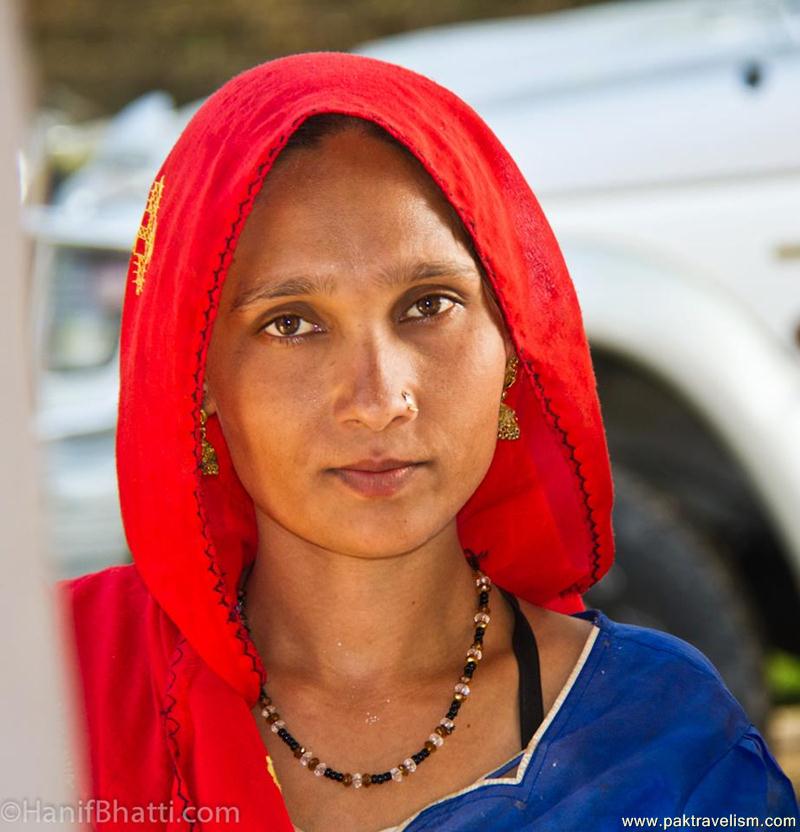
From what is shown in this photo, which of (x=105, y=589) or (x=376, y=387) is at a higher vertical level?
(x=376, y=387)

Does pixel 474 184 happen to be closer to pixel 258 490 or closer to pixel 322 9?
pixel 258 490

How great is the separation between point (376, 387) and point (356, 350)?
6 centimetres

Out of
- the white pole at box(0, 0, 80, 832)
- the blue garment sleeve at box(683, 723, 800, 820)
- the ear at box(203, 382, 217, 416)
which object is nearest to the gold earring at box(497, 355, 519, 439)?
the ear at box(203, 382, 217, 416)

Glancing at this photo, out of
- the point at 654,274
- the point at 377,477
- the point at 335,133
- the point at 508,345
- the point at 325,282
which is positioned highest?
the point at 335,133

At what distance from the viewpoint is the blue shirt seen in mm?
1606

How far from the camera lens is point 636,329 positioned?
3.37 metres

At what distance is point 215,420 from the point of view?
192 cm

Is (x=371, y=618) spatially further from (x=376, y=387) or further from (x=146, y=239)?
(x=146, y=239)

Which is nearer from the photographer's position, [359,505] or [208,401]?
[359,505]

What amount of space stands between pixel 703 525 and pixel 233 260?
2.27 meters

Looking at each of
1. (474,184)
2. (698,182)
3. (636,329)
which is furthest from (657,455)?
(474,184)

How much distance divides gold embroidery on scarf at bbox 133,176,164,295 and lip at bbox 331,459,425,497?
0.39m

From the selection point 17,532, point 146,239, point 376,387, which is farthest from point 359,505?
point 17,532

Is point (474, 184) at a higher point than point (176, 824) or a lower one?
A: higher
